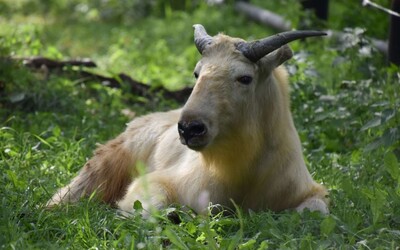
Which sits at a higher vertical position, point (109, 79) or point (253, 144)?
point (253, 144)

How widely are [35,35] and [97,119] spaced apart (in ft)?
8.10

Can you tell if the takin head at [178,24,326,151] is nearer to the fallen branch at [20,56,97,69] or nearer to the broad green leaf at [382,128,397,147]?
the broad green leaf at [382,128,397,147]

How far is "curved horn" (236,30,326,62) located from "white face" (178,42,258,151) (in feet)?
0.16

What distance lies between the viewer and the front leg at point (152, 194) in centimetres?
572

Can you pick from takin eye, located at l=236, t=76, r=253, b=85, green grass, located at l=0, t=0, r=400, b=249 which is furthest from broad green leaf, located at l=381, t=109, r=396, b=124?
takin eye, located at l=236, t=76, r=253, b=85

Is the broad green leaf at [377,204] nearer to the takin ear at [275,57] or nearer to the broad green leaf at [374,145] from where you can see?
the takin ear at [275,57]

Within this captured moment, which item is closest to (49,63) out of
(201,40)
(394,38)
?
(394,38)

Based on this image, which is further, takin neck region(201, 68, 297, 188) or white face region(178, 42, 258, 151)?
takin neck region(201, 68, 297, 188)

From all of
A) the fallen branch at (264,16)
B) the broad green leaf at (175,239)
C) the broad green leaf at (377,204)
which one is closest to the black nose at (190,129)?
the broad green leaf at (175,239)

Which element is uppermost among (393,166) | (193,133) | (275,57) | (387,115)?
(275,57)

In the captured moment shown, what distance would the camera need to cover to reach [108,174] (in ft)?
21.6

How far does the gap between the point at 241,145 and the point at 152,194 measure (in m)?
0.68

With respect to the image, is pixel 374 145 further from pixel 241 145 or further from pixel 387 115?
pixel 241 145

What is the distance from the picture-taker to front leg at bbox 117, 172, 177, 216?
18.8 ft
